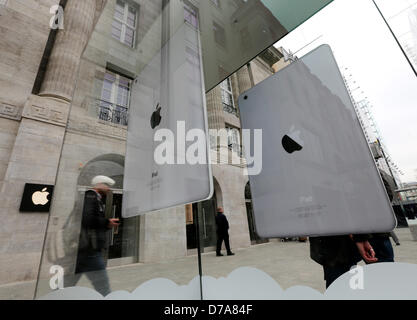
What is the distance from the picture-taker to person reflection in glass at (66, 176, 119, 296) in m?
1.57

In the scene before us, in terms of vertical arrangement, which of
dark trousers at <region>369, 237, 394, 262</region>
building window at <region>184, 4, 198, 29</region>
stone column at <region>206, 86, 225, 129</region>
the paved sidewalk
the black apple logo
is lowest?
the paved sidewalk

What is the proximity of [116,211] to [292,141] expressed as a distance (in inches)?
67.6

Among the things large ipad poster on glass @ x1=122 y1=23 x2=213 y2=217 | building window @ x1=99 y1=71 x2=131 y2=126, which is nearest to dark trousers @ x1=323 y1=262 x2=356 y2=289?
large ipad poster on glass @ x1=122 y1=23 x2=213 y2=217

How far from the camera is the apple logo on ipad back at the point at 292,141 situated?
0.85m

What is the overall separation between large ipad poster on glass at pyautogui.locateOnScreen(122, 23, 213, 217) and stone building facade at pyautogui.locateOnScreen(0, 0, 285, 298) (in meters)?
0.41

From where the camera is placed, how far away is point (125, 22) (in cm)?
232

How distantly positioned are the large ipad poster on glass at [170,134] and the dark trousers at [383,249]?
703 millimetres

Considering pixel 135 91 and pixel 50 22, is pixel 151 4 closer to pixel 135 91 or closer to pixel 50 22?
pixel 135 91

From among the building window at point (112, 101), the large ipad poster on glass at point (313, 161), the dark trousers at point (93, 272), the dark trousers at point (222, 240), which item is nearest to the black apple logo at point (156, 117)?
the large ipad poster on glass at point (313, 161)

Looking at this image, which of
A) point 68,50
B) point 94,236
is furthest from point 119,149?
point 68,50

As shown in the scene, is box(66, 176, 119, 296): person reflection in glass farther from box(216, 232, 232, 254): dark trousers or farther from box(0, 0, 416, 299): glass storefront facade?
box(216, 232, 232, 254): dark trousers

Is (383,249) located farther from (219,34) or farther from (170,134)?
(219,34)
